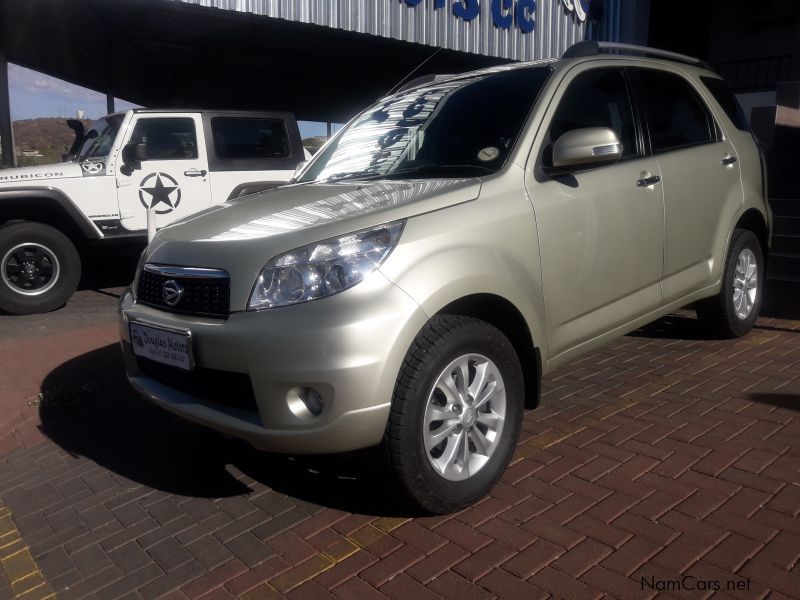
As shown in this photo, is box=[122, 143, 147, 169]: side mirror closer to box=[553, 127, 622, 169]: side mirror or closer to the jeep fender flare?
the jeep fender flare

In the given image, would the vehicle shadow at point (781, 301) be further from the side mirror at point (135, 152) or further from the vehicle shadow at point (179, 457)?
the side mirror at point (135, 152)

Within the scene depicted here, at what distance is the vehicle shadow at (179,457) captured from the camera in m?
3.34

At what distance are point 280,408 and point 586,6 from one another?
13.9 meters

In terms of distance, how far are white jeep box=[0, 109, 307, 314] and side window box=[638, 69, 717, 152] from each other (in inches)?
176

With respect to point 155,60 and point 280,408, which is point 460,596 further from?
point 155,60

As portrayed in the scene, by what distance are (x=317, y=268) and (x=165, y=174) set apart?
6022 mm

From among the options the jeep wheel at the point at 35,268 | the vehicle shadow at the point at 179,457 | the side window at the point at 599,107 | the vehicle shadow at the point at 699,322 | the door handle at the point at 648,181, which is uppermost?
the side window at the point at 599,107

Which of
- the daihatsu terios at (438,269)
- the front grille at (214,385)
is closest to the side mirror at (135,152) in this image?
the daihatsu terios at (438,269)

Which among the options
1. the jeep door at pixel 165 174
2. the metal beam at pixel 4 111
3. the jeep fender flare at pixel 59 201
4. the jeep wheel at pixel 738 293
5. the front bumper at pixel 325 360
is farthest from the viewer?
the metal beam at pixel 4 111

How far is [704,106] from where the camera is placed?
4863 mm

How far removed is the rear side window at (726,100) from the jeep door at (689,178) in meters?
0.25

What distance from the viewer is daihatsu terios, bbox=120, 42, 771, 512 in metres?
2.74

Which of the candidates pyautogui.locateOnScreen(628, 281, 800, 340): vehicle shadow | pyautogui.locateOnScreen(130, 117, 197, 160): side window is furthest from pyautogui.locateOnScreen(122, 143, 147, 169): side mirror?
pyautogui.locateOnScreen(628, 281, 800, 340): vehicle shadow

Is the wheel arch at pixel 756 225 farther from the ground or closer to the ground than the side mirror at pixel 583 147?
closer to the ground
